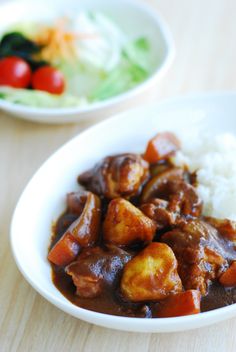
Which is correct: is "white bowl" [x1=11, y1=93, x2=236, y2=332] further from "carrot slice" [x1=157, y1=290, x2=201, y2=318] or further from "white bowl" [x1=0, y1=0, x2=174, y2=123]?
"white bowl" [x1=0, y1=0, x2=174, y2=123]

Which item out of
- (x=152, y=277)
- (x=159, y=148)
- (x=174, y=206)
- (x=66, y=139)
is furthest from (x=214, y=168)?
(x=66, y=139)

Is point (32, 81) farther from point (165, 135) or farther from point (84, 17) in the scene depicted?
point (165, 135)

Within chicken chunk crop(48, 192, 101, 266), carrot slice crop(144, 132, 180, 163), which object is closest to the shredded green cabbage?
carrot slice crop(144, 132, 180, 163)

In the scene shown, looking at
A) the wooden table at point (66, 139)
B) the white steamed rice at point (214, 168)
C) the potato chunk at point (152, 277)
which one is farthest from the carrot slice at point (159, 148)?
the potato chunk at point (152, 277)

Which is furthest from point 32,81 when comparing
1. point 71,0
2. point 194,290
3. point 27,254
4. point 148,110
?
point 194,290

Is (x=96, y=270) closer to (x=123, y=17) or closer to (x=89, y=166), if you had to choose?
(x=89, y=166)

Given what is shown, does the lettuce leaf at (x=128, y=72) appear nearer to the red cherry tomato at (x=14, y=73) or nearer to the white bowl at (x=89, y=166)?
the red cherry tomato at (x=14, y=73)
